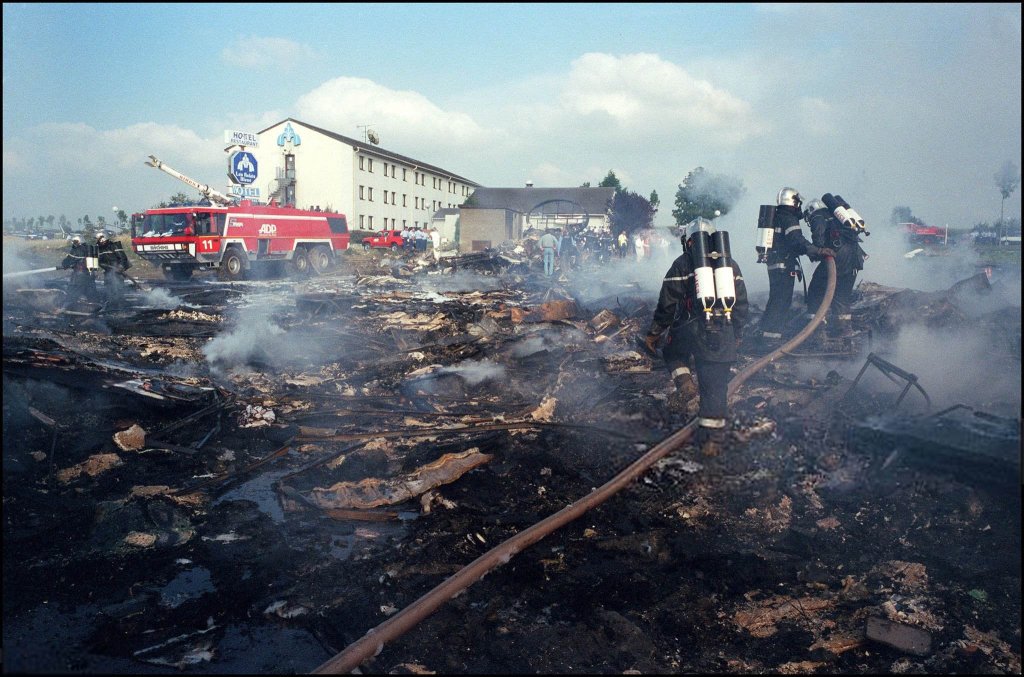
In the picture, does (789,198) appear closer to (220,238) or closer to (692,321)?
(692,321)

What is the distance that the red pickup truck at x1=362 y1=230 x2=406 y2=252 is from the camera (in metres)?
33.6

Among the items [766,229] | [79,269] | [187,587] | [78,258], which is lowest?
[187,587]

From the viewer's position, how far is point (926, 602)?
307 cm

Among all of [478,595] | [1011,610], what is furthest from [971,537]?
[478,595]

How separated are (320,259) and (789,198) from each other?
1839 cm

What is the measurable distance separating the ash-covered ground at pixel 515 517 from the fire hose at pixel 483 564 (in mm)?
68

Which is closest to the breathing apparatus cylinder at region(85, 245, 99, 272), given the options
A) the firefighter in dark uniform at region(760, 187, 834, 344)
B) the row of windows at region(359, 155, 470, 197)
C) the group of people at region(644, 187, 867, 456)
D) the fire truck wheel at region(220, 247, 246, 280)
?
the fire truck wheel at region(220, 247, 246, 280)

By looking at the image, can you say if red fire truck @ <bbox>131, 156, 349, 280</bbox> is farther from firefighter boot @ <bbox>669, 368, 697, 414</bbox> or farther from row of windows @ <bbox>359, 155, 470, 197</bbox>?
row of windows @ <bbox>359, 155, 470, 197</bbox>

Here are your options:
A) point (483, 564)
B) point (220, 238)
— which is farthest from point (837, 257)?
point (220, 238)

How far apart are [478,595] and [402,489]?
138 centimetres

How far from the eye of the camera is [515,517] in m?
4.03

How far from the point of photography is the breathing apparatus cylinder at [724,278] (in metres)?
4.82

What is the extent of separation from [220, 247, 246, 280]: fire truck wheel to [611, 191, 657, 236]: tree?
24.1m

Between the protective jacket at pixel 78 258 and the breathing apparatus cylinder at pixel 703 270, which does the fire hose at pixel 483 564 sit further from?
the protective jacket at pixel 78 258
